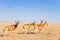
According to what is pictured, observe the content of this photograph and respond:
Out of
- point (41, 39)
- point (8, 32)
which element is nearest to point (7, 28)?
point (8, 32)

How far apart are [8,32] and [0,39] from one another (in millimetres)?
5304

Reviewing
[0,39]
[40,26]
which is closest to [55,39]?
[0,39]

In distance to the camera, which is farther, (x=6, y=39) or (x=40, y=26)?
(x=40, y=26)

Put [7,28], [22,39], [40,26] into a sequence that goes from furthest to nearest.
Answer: [40,26] < [7,28] < [22,39]

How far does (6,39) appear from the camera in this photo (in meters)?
16.2

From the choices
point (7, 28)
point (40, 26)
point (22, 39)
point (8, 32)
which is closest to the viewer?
point (22, 39)

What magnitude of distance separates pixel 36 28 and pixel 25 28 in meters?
1.66

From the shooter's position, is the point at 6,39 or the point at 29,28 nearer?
the point at 6,39

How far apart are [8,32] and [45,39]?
6598 millimetres

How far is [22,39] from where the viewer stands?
16.2m

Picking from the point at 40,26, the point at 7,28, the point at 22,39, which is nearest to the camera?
the point at 22,39

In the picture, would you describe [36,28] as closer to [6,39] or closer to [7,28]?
[7,28]

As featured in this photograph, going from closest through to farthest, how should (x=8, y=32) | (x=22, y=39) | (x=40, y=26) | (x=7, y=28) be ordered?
1. (x=22, y=39)
2. (x=7, y=28)
3. (x=8, y=32)
4. (x=40, y=26)

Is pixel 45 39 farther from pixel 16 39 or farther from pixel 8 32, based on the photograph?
pixel 8 32
